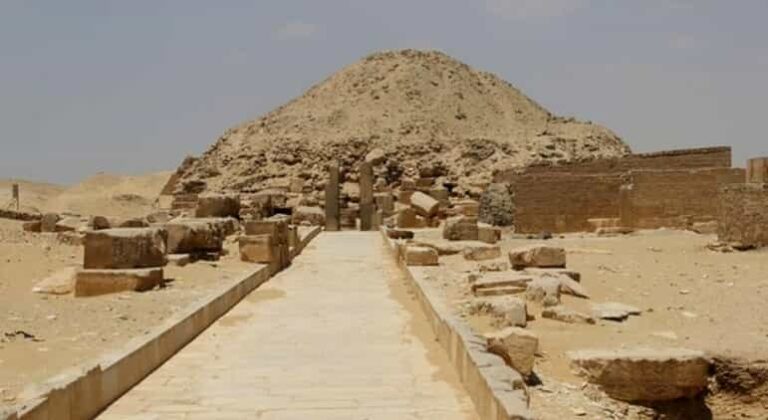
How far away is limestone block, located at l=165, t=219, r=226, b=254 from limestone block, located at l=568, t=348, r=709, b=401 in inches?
382

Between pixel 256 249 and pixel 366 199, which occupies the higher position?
pixel 366 199

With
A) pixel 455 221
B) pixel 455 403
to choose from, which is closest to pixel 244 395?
pixel 455 403

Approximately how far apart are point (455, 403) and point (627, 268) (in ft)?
26.7

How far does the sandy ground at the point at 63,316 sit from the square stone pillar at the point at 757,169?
34.0ft

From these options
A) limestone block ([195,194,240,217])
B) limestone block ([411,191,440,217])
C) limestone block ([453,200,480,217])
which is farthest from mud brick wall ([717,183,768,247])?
limestone block ([411,191,440,217])

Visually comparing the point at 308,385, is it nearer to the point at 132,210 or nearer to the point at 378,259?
the point at 378,259

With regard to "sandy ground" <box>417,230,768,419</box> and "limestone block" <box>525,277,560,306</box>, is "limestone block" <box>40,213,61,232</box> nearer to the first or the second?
"sandy ground" <box>417,230,768,419</box>

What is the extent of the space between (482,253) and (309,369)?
30.2 feet

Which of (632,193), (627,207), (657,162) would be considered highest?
(657,162)

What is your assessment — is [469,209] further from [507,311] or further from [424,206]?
[507,311]

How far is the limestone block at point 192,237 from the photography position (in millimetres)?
15508

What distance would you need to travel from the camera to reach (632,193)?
73.9 feet

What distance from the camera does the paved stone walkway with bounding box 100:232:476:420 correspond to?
605 cm

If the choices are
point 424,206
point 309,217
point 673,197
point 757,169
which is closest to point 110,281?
point 757,169
